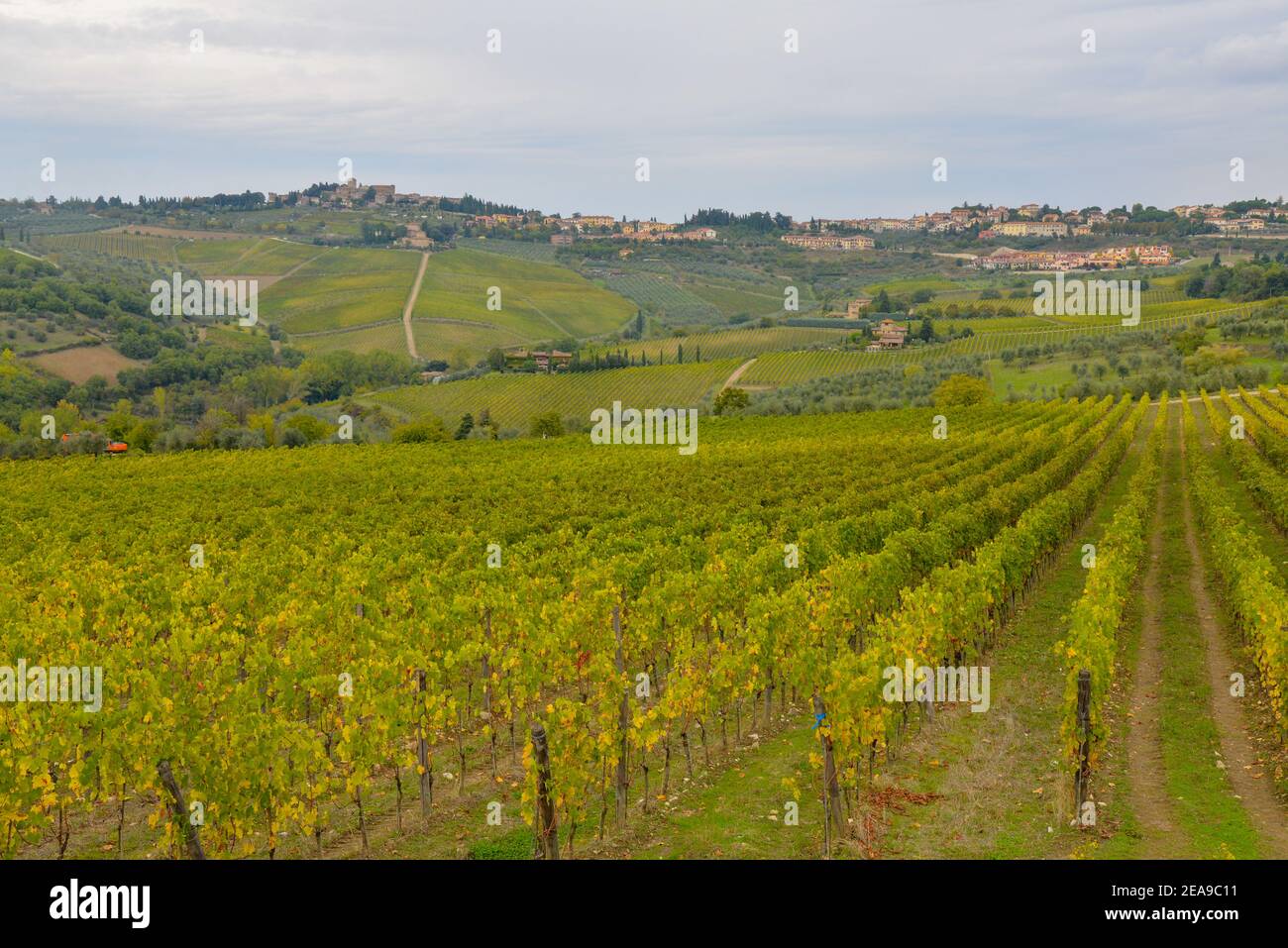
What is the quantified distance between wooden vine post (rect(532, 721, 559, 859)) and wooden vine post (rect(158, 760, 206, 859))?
396 centimetres

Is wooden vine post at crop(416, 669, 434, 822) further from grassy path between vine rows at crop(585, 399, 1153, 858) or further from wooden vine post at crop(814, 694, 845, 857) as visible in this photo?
wooden vine post at crop(814, 694, 845, 857)

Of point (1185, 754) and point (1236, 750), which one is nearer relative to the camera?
point (1185, 754)

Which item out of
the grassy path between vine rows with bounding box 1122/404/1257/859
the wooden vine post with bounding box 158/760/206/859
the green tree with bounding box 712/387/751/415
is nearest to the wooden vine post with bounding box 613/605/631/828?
the wooden vine post with bounding box 158/760/206/859

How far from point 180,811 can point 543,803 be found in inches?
162

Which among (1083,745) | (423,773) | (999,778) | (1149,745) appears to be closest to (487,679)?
(423,773)

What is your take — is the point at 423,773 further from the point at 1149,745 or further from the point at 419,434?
the point at 419,434

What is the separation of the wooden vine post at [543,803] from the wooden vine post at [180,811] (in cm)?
396

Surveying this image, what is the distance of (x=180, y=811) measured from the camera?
37.6 ft

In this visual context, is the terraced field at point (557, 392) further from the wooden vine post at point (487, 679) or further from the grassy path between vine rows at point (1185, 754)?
the wooden vine post at point (487, 679)

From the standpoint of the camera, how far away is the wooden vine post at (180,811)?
11281mm

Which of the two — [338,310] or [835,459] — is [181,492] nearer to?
[835,459]

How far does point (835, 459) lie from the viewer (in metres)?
47.0

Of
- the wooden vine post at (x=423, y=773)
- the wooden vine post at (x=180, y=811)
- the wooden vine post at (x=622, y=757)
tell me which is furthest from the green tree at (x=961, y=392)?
the wooden vine post at (x=180, y=811)
